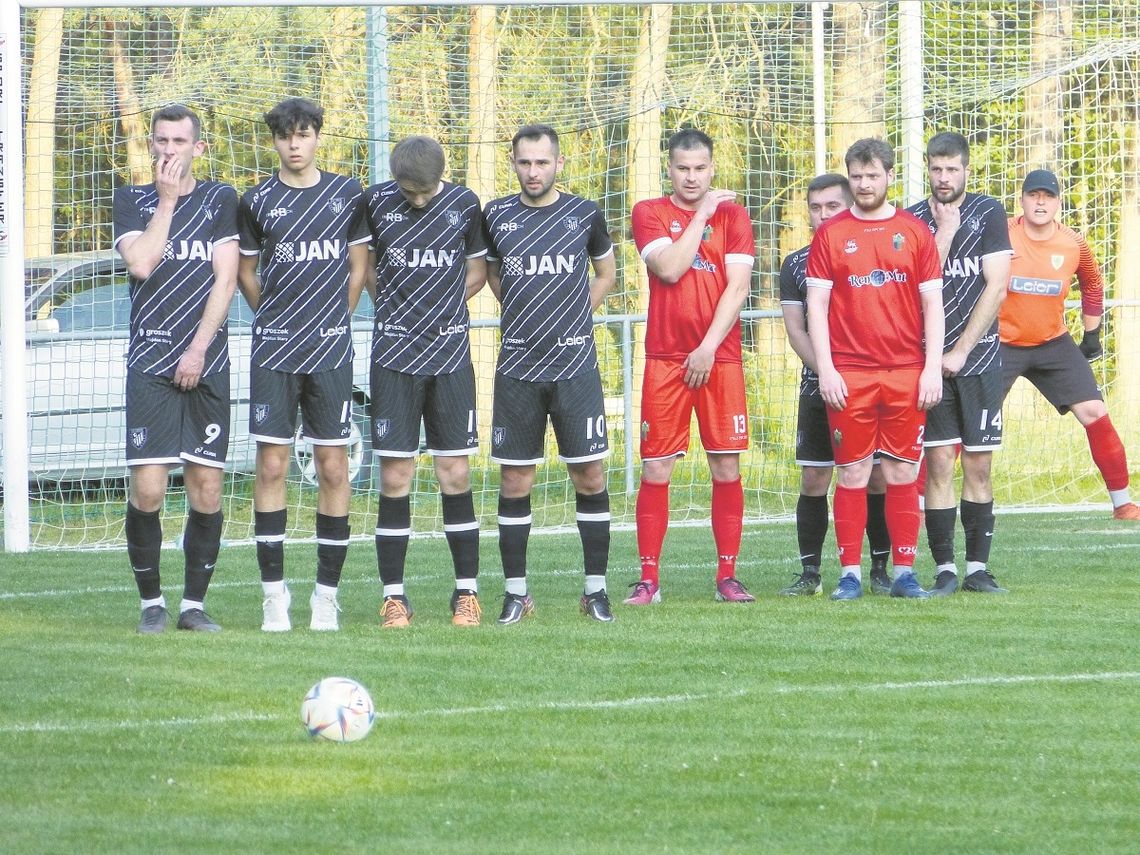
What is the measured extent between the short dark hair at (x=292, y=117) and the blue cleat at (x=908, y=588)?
3.47m

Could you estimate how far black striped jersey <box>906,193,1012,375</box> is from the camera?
8.16m

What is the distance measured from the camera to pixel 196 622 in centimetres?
724

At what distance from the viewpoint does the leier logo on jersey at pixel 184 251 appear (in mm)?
7051

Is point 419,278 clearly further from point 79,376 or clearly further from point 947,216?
point 79,376

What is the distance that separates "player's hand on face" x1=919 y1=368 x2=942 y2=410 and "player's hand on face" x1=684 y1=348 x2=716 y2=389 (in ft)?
3.19

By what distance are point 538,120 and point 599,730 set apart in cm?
862

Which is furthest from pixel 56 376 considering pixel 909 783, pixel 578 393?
pixel 909 783

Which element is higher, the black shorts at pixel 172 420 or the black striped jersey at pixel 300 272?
the black striped jersey at pixel 300 272

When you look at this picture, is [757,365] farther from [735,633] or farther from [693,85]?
[735,633]

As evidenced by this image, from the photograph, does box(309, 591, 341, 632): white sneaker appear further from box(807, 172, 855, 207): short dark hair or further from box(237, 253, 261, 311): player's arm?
box(807, 172, 855, 207): short dark hair

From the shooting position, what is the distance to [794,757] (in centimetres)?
482

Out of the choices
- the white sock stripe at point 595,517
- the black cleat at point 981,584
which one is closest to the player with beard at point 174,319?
the white sock stripe at point 595,517

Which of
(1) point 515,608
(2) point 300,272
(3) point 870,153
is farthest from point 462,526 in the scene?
(3) point 870,153

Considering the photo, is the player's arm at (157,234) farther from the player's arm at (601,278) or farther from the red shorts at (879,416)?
the red shorts at (879,416)
